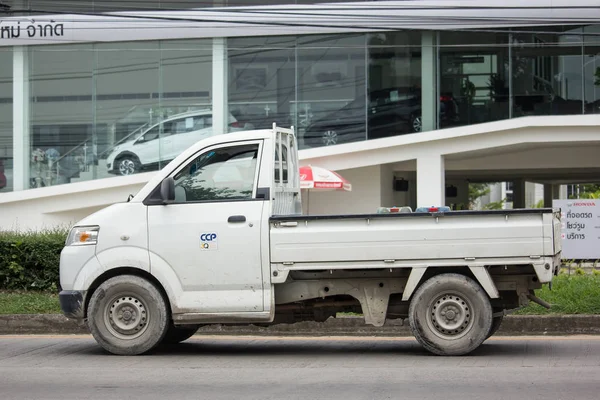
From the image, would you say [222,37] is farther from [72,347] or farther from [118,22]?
[72,347]

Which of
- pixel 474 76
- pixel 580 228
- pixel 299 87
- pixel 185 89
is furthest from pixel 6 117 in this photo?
pixel 580 228

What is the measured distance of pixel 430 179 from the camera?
26.3 meters

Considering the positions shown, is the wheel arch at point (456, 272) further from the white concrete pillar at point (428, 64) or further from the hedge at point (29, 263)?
the white concrete pillar at point (428, 64)

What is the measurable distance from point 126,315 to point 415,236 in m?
3.28

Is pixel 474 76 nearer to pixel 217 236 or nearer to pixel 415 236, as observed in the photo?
pixel 415 236

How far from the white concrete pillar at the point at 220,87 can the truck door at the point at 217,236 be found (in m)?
15.4

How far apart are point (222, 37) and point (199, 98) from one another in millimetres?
1824

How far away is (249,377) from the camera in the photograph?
8.61 m

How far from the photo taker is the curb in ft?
38.1

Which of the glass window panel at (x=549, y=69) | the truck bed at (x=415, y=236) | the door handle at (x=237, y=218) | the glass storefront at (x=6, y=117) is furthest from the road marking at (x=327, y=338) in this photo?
the glass storefront at (x=6, y=117)

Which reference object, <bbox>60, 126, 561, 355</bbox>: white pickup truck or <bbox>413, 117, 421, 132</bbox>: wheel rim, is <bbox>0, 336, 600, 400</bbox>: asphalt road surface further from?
<bbox>413, 117, 421, 132</bbox>: wheel rim

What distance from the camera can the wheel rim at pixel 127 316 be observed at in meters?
9.95

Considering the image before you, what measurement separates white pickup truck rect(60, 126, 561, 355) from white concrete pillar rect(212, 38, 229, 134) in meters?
15.1

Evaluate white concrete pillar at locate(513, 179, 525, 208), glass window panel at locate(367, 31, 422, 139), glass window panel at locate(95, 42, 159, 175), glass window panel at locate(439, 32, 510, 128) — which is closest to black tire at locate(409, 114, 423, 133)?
glass window panel at locate(367, 31, 422, 139)
